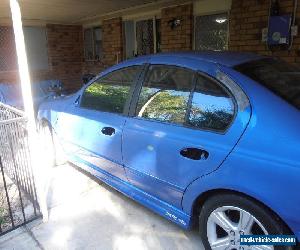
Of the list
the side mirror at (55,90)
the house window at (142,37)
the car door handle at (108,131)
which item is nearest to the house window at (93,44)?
the house window at (142,37)

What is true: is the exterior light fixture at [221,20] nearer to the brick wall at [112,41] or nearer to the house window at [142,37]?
the house window at [142,37]

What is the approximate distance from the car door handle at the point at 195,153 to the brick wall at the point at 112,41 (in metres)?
6.44

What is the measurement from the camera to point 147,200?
2.79m

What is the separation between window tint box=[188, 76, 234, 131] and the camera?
213cm

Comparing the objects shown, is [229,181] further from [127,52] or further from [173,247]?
[127,52]

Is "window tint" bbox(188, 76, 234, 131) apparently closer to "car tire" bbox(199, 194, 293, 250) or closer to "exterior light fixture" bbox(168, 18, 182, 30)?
"car tire" bbox(199, 194, 293, 250)

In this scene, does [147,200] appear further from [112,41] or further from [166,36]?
[112,41]

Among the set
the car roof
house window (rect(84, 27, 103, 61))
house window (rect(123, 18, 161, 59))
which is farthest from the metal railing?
house window (rect(84, 27, 103, 61))

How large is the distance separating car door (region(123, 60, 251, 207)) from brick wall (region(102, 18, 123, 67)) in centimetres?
576

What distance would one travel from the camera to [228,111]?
2.12 metres

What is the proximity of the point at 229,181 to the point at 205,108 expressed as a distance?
571 mm

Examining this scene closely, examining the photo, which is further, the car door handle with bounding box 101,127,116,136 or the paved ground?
the car door handle with bounding box 101,127,116,136

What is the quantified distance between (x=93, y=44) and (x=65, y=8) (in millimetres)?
2381

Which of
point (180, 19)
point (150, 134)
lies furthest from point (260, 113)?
point (180, 19)
